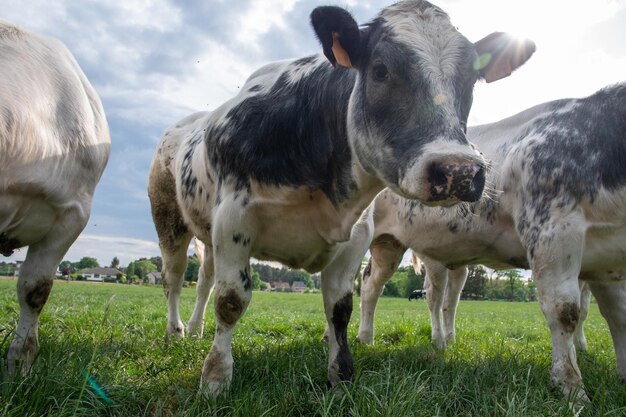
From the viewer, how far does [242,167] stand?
3797mm

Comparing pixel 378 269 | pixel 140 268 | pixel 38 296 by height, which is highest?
pixel 140 268

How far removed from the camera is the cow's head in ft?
8.67

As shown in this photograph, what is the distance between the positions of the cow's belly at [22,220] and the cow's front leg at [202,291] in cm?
315

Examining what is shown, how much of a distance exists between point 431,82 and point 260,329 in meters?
5.77

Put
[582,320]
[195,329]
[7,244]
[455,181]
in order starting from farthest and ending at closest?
1. [582,320]
2. [195,329]
3. [7,244]
4. [455,181]

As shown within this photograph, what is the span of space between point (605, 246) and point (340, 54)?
2.86m

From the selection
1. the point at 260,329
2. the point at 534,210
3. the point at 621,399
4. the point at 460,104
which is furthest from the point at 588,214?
the point at 260,329

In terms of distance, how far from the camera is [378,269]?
7.94 meters

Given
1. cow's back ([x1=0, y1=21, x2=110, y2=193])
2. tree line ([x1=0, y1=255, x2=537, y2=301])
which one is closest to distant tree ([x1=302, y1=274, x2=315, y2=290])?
tree line ([x1=0, y1=255, x2=537, y2=301])

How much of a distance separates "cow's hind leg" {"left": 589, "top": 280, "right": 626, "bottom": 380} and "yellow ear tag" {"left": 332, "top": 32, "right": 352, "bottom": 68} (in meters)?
3.24

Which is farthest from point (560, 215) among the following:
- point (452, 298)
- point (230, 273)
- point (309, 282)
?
point (309, 282)

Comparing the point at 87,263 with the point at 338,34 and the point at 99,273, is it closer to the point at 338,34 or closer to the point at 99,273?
the point at 99,273

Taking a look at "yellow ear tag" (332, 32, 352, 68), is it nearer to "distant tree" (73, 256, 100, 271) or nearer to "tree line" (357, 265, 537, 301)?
"tree line" (357, 265, 537, 301)

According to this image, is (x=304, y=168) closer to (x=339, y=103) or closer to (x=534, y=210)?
(x=339, y=103)
